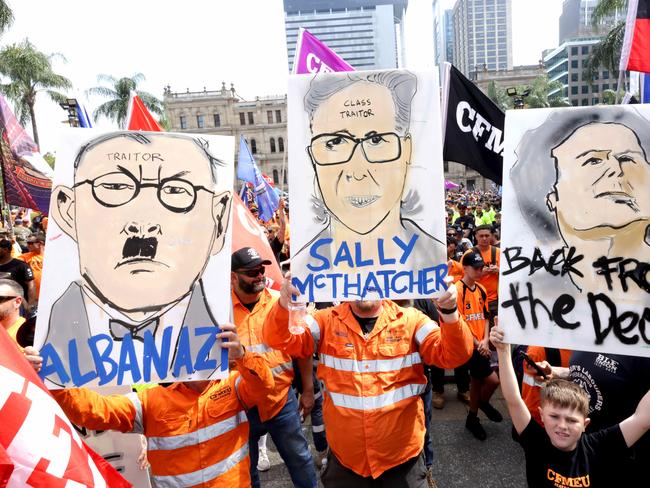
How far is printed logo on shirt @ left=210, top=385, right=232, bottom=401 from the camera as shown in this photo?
2.29 metres

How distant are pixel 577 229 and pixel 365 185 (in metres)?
0.94

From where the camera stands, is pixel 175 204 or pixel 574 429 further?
pixel 175 204

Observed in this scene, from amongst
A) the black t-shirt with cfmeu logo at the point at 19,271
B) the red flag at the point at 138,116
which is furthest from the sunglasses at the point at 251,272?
the black t-shirt with cfmeu logo at the point at 19,271

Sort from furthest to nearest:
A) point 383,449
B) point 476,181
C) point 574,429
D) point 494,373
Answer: point 476,181 < point 494,373 < point 383,449 < point 574,429

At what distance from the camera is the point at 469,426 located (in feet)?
13.8

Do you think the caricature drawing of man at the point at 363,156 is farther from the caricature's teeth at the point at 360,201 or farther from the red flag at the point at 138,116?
the red flag at the point at 138,116

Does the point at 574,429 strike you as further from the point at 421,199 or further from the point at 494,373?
the point at 494,373

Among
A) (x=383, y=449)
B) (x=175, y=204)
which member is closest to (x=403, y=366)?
(x=383, y=449)

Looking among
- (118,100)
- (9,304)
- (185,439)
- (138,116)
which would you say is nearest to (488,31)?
(118,100)

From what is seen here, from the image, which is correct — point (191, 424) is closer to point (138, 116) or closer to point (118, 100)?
point (138, 116)

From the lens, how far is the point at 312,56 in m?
4.44

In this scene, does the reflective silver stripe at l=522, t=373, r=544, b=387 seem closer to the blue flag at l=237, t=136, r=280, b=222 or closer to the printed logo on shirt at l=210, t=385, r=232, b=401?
the printed logo on shirt at l=210, t=385, r=232, b=401

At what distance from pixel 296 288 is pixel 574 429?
1321 mm

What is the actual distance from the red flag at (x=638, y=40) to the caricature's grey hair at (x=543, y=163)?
212 cm
